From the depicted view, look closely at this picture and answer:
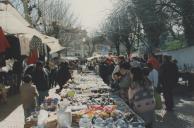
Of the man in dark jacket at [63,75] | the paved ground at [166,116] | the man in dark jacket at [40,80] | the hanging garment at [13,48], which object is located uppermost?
the hanging garment at [13,48]

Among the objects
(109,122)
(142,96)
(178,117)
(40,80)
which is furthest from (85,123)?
(178,117)

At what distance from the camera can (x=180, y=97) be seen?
22172mm

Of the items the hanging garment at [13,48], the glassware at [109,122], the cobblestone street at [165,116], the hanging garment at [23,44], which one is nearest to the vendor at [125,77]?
the cobblestone street at [165,116]

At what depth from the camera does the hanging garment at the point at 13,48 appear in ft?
64.2

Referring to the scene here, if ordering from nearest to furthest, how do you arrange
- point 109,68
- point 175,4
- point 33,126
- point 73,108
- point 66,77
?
1. point 33,126
2. point 73,108
3. point 66,77
4. point 109,68
5. point 175,4

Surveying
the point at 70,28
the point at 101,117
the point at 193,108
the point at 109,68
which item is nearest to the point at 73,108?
the point at 101,117

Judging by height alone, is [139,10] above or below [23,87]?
above

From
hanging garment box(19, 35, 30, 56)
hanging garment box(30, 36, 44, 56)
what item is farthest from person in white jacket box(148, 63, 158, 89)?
hanging garment box(30, 36, 44, 56)

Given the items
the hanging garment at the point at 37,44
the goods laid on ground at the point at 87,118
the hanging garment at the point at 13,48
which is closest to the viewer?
the goods laid on ground at the point at 87,118

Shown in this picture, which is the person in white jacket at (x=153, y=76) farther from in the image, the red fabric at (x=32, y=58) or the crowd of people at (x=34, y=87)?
the red fabric at (x=32, y=58)

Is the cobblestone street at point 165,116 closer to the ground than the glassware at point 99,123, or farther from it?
closer to the ground

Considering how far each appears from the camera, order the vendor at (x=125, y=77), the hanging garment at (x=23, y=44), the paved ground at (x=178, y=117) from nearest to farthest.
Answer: the vendor at (x=125, y=77)
the paved ground at (x=178, y=117)
the hanging garment at (x=23, y=44)

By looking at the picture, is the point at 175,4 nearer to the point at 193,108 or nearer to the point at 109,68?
the point at 109,68

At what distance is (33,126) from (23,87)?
123 inches
